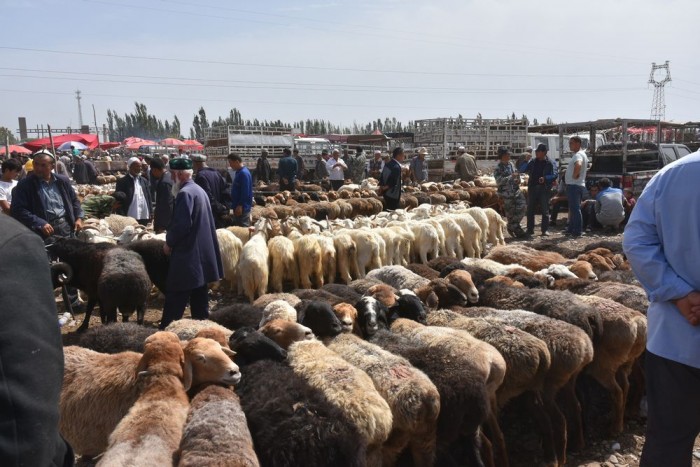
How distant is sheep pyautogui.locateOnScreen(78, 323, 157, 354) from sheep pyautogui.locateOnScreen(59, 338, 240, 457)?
641mm

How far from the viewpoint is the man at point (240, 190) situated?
29.1 feet

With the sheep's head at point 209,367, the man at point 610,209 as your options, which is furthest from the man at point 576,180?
the sheep's head at point 209,367

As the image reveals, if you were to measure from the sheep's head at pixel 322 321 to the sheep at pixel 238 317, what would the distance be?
75cm

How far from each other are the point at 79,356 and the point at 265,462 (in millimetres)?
1729

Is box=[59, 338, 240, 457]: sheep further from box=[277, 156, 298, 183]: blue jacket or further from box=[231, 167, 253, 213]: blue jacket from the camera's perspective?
box=[277, 156, 298, 183]: blue jacket

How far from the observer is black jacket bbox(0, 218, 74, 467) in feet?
3.47

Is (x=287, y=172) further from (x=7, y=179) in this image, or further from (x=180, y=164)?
(x=180, y=164)

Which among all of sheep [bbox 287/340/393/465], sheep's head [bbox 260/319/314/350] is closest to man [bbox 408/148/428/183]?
sheep's head [bbox 260/319/314/350]

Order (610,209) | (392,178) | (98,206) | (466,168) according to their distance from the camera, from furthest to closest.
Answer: (466,168), (98,206), (610,209), (392,178)

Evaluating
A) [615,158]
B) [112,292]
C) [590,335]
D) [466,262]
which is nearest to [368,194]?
[615,158]

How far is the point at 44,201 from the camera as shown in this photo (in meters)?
6.65

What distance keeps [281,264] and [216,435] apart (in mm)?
5628

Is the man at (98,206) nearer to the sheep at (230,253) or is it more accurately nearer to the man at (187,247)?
the sheep at (230,253)

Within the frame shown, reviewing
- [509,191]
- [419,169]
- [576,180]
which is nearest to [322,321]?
[576,180]
